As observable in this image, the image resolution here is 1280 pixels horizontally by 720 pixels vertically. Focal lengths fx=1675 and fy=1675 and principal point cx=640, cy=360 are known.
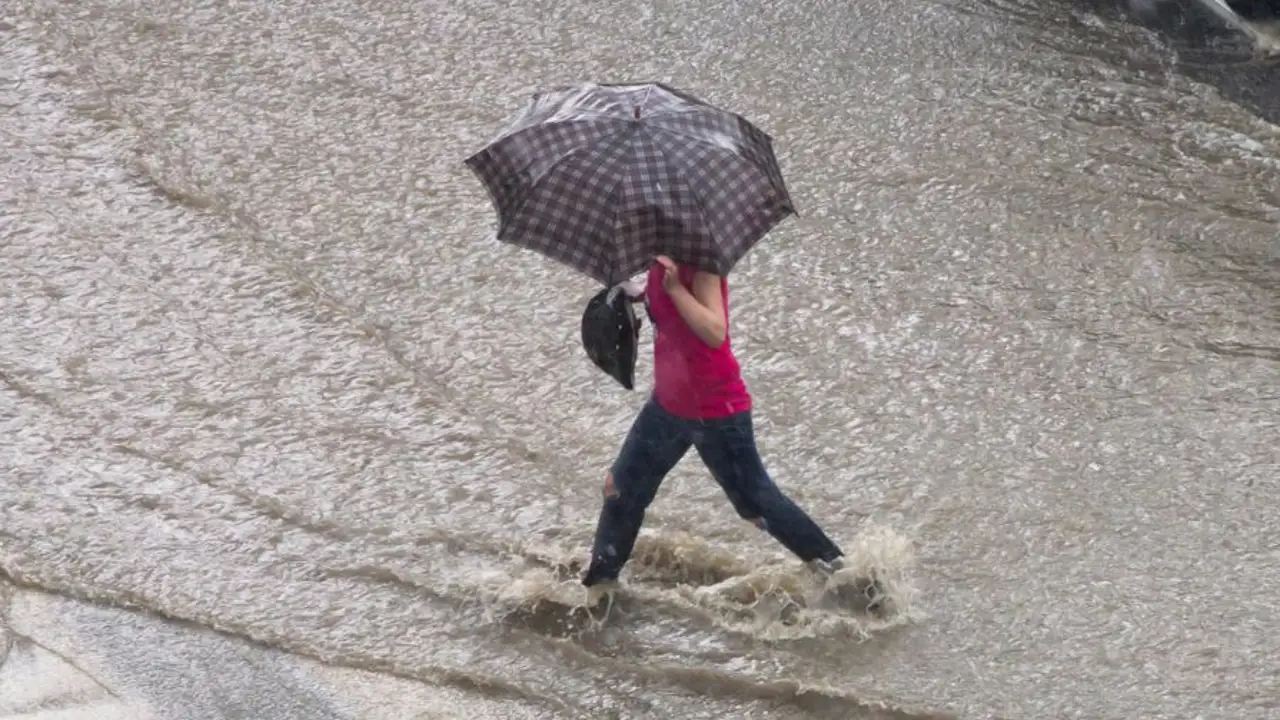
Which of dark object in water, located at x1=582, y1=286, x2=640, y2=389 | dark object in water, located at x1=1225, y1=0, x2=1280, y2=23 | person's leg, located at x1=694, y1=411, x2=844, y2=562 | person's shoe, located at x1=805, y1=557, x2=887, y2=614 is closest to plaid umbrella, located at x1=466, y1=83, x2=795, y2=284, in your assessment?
dark object in water, located at x1=582, y1=286, x2=640, y2=389

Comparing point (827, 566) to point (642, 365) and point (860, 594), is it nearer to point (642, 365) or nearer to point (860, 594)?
point (860, 594)

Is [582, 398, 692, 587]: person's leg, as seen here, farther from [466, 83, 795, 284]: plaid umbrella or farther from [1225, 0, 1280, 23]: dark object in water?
[1225, 0, 1280, 23]: dark object in water

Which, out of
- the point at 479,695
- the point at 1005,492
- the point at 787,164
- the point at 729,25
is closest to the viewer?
the point at 479,695

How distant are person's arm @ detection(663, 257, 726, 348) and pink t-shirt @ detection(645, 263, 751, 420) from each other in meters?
0.06

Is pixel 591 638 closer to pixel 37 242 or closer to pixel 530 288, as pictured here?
pixel 530 288

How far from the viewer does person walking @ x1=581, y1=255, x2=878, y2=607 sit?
3.89 meters

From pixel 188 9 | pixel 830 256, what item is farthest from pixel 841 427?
pixel 188 9

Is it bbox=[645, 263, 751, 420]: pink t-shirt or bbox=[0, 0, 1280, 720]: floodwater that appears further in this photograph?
bbox=[0, 0, 1280, 720]: floodwater

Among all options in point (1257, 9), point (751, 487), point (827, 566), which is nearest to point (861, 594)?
point (827, 566)

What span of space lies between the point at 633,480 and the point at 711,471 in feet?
0.73

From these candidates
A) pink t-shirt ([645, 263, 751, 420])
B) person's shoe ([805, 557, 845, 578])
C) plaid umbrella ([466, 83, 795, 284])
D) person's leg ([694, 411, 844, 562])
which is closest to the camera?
plaid umbrella ([466, 83, 795, 284])

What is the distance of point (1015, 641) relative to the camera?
179 inches

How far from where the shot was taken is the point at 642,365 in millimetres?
5777

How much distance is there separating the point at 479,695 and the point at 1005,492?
176 cm
